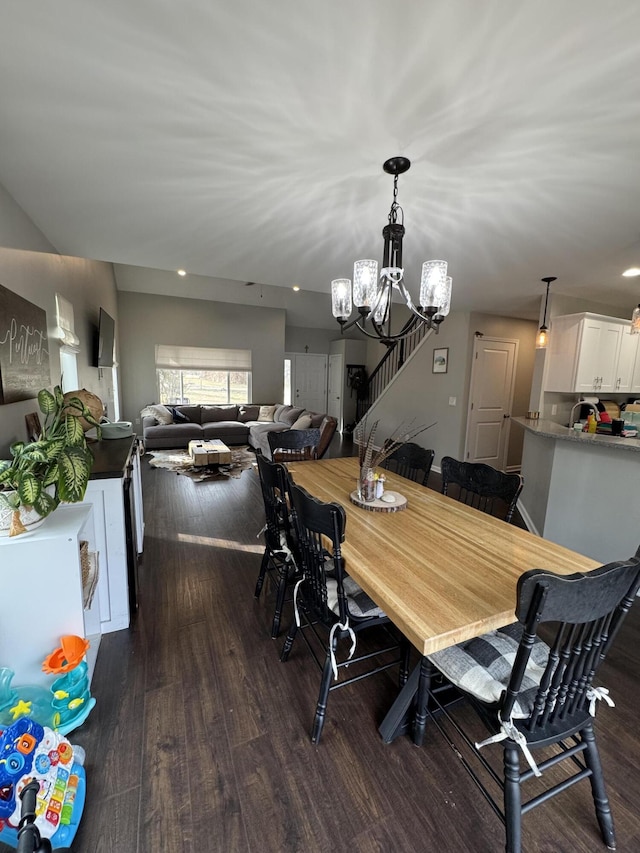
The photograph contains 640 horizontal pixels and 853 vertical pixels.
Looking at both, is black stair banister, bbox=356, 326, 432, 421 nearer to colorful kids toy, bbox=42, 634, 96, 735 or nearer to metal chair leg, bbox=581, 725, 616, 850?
metal chair leg, bbox=581, 725, 616, 850

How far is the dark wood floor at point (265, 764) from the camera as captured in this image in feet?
3.79

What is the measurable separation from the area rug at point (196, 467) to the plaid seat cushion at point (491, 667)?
4.17 meters

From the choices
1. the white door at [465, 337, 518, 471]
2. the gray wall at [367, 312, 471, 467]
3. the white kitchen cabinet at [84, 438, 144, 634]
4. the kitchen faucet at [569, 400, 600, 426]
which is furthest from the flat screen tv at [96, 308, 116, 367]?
the kitchen faucet at [569, 400, 600, 426]

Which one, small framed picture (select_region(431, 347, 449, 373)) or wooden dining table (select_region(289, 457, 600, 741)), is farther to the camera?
small framed picture (select_region(431, 347, 449, 373))

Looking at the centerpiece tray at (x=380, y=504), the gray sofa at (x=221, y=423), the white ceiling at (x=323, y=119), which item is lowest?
the gray sofa at (x=221, y=423)

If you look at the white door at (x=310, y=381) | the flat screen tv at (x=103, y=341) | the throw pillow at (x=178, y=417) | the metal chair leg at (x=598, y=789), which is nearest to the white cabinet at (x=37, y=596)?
the metal chair leg at (x=598, y=789)

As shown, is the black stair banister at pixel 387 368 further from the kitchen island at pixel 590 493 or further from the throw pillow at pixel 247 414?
the kitchen island at pixel 590 493

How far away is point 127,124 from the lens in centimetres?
144

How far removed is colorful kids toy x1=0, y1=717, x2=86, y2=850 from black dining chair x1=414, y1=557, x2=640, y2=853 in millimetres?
1257

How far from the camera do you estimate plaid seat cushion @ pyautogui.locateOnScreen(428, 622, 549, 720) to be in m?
1.11

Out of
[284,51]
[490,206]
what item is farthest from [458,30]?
[490,206]

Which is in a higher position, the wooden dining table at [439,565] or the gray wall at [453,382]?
the gray wall at [453,382]

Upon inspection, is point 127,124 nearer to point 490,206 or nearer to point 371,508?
point 490,206

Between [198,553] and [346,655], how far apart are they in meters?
1.52
